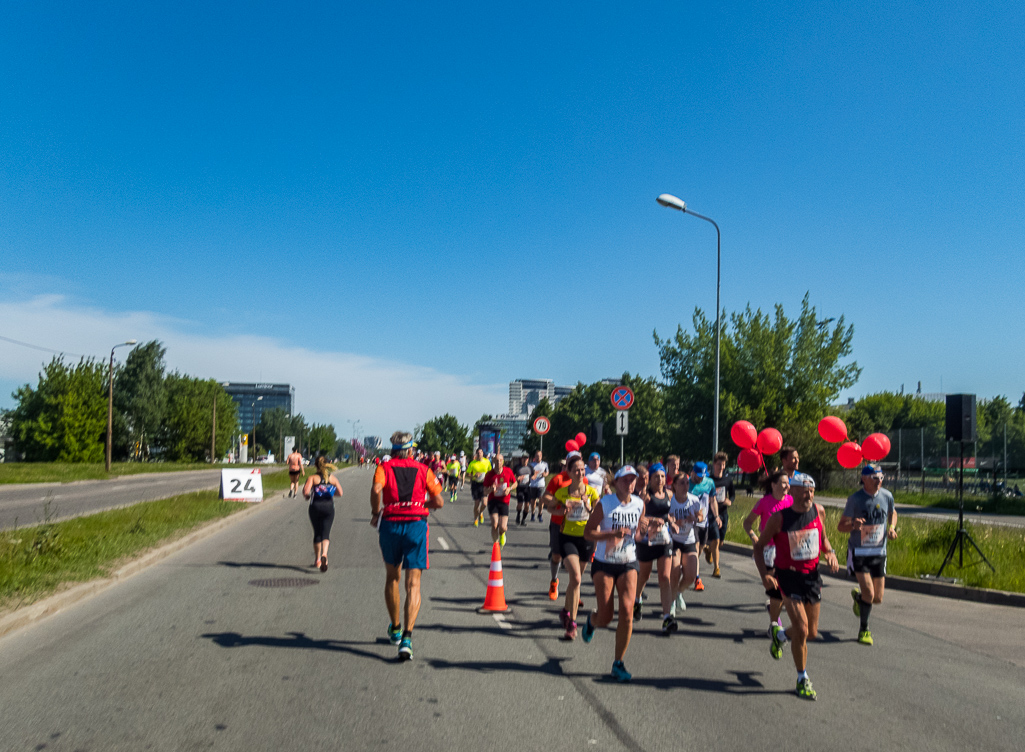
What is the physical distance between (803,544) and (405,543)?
327 centimetres

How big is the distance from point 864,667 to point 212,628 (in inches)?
240

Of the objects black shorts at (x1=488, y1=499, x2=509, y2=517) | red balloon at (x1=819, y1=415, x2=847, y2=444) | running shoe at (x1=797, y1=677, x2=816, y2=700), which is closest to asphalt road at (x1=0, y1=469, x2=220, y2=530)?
black shorts at (x1=488, y1=499, x2=509, y2=517)

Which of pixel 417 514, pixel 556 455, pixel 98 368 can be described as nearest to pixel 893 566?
pixel 417 514

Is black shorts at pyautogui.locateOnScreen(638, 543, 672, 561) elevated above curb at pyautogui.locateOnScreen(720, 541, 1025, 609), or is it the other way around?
black shorts at pyautogui.locateOnScreen(638, 543, 672, 561)

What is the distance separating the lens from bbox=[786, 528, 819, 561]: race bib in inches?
241

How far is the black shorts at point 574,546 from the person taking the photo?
8430mm

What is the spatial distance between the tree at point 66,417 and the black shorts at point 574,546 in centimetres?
7330

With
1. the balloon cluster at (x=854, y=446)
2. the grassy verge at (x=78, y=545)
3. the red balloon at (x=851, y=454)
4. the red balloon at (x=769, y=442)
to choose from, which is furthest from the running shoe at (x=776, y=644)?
the grassy verge at (x=78, y=545)

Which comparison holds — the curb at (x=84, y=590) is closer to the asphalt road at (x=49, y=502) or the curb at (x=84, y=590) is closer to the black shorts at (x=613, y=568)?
the asphalt road at (x=49, y=502)

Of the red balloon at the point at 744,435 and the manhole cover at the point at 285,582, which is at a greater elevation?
the red balloon at the point at 744,435

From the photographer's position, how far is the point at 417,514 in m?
6.93

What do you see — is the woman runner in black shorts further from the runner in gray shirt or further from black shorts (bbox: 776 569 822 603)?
black shorts (bbox: 776 569 822 603)

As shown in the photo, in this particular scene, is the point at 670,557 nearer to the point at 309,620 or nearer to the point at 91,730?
the point at 309,620

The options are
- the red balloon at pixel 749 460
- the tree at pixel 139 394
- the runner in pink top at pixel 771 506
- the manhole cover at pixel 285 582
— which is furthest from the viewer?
the tree at pixel 139 394
